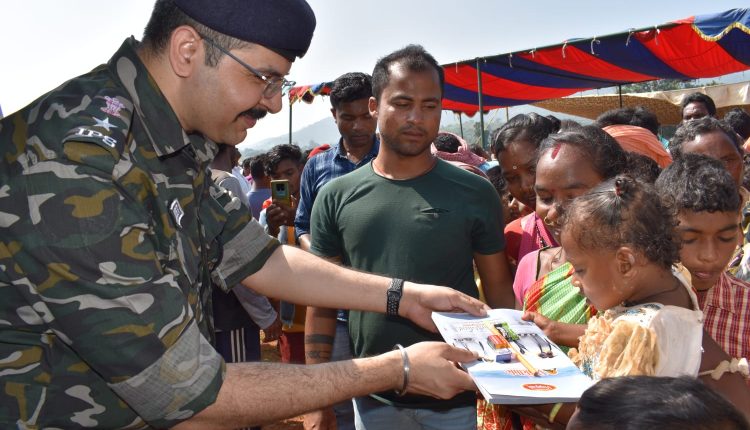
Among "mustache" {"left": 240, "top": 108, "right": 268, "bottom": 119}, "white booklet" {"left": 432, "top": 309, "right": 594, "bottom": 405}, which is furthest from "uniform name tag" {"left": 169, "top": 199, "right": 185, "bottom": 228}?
"white booklet" {"left": 432, "top": 309, "right": 594, "bottom": 405}

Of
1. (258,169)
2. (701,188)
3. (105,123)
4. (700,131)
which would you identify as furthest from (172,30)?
(258,169)

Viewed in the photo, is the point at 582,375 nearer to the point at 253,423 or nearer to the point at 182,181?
the point at 253,423

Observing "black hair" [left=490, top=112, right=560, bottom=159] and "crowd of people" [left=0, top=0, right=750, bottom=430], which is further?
"black hair" [left=490, top=112, right=560, bottom=159]

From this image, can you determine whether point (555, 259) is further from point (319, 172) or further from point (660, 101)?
point (660, 101)

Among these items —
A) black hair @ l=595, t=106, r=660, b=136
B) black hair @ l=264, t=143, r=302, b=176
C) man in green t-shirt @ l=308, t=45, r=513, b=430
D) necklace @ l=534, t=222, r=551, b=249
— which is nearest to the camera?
man in green t-shirt @ l=308, t=45, r=513, b=430

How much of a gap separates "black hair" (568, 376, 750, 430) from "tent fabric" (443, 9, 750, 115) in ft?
22.8

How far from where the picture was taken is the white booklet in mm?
1588

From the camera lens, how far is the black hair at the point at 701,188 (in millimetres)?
2322

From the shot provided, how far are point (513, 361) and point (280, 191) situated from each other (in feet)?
9.84

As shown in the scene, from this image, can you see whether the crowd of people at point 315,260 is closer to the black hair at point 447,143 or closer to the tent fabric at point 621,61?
the black hair at point 447,143

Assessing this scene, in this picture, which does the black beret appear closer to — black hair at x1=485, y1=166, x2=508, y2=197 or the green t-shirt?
the green t-shirt

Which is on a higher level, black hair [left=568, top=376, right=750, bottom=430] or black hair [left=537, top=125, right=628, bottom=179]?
black hair [left=537, top=125, right=628, bottom=179]

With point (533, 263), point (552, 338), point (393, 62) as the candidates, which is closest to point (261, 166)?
point (393, 62)

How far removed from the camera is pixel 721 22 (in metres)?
6.82
